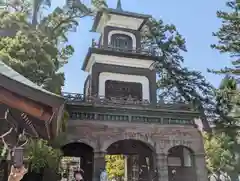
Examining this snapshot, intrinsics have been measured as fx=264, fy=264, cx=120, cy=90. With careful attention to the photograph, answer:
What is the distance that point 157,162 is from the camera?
37.9ft

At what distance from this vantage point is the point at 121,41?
1579cm

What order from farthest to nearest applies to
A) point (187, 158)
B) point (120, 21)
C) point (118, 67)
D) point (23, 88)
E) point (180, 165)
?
1. point (120, 21)
2. point (118, 67)
3. point (187, 158)
4. point (180, 165)
5. point (23, 88)

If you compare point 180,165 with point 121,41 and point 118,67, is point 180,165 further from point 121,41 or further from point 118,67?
point 121,41

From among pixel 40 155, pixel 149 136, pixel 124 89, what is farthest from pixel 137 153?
pixel 40 155

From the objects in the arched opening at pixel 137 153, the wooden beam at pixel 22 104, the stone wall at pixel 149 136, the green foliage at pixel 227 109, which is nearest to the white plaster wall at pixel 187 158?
the stone wall at pixel 149 136

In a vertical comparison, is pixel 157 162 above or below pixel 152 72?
below

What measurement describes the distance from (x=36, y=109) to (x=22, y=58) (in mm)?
7856

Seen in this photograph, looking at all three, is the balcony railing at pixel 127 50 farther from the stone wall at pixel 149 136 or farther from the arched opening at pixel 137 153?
the arched opening at pixel 137 153

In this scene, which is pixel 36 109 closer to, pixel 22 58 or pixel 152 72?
pixel 22 58

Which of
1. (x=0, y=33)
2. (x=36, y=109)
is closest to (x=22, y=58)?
(x=0, y=33)

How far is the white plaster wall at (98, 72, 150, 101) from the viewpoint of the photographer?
14.1 meters

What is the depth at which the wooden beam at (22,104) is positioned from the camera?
197 cm

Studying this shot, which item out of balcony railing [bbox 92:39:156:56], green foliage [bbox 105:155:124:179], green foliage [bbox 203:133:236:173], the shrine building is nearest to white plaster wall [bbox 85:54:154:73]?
the shrine building

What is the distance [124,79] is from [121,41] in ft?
8.86
